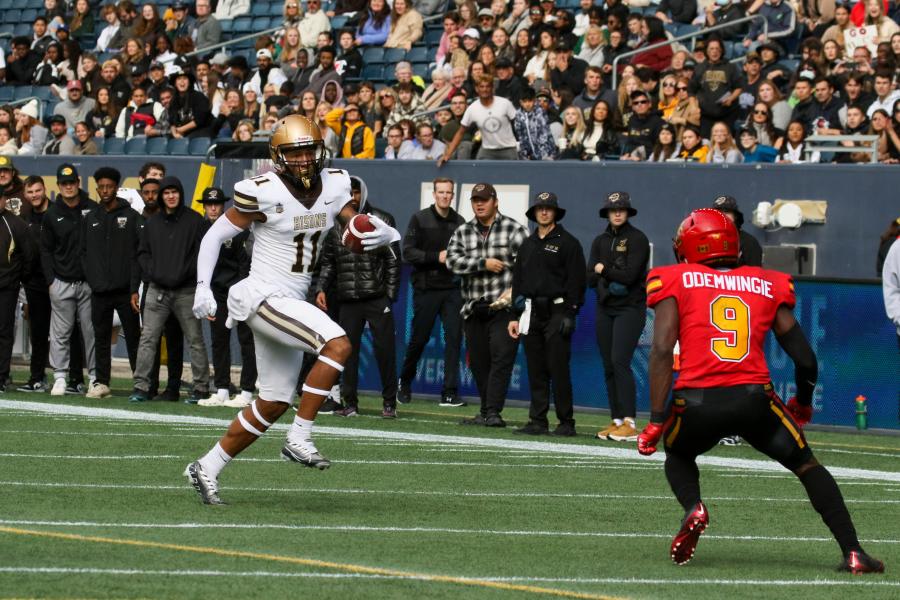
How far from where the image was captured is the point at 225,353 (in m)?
15.7

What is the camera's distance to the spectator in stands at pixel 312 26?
23781 millimetres

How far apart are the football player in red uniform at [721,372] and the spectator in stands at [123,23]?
20.6 metres

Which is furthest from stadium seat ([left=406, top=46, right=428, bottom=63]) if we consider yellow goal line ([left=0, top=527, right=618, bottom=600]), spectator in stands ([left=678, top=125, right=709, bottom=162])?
yellow goal line ([left=0, top=527, right=618, bottom=600])

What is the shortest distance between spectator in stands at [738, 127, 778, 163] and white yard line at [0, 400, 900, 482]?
15.8 ft

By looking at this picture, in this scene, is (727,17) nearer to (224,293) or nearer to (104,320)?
(224,293)

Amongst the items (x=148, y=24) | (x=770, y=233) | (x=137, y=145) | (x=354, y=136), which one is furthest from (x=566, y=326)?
(x=148, y=24)

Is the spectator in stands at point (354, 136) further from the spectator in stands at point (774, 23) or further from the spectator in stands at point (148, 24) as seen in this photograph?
the spectator in stands at point (148, 24)

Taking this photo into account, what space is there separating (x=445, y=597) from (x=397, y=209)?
41.1 ft

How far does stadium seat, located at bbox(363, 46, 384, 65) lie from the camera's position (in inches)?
910

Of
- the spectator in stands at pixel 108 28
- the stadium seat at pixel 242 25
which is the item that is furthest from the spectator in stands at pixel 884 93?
the spectator in stands at pixel 108 28

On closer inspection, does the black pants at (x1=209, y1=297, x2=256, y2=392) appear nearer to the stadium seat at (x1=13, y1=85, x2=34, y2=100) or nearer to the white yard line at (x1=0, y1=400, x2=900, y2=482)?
the white yard line at (x1=0, y1=400, x2=900, y2=482)

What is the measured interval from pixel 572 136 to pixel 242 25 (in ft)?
31.6

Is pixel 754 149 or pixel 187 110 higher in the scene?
pixel 187 110

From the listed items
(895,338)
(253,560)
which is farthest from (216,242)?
(895,338)
